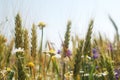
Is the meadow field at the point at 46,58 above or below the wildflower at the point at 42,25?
below

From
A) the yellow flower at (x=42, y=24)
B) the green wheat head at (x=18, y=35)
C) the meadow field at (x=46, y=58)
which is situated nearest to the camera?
the meadow field at (x=46, y=58)

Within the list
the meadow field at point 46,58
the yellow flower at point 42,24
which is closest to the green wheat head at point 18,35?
Result: the meadow field at point 46,58

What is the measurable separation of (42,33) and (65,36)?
0.17 metres

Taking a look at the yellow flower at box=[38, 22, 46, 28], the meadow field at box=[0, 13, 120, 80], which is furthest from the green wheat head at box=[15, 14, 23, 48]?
the yellow flower at box=[38, 22, 46, 28]

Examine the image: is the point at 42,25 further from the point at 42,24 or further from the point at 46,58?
the point at 46,58

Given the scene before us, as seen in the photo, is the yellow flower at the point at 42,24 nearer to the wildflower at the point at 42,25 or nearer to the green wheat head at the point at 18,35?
the wildflower at the point at 42,25

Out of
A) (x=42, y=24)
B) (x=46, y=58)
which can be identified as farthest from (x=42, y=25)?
(x=46, y=58)

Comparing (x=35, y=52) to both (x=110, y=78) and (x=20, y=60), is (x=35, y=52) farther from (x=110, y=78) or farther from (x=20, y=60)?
(x=20, y=60)

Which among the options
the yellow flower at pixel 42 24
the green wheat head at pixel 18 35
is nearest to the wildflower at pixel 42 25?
the yellow flower at pixel 42 24

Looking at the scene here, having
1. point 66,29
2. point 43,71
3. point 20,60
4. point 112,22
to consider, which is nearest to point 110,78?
point 43,71

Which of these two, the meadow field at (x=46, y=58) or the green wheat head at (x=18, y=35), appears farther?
the green wheat head at (x=18, y=35)

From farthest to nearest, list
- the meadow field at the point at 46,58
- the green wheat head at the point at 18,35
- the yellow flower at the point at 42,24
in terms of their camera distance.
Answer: the yellow flower at the point at 42,24, the green wheat head at the point at 18,35, the meadow field at the point at 46,58

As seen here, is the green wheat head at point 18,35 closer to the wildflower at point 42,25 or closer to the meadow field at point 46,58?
the meadow field at point 46,58

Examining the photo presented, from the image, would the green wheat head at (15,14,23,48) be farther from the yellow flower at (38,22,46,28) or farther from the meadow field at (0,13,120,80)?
the yellow flower at (38,22,46,28)
